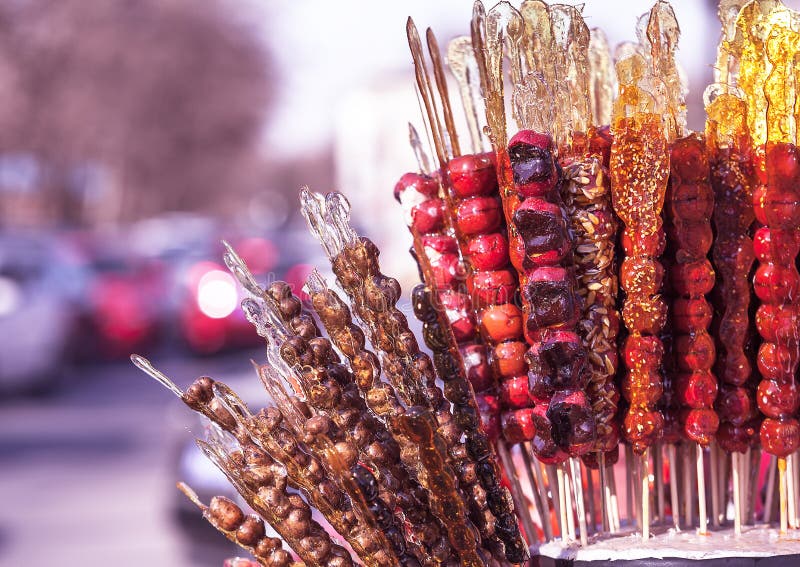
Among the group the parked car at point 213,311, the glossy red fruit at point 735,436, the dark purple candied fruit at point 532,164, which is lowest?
the glossy red fruit at point 735,436

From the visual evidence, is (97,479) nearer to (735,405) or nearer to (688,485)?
(688,485)

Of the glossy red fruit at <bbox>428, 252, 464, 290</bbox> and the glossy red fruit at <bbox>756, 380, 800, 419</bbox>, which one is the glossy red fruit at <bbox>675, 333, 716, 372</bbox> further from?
the glossy red fruit at <bbox>428, 252, 464, 290</bbox>

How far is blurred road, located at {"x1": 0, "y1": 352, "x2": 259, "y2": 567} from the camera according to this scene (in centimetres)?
515

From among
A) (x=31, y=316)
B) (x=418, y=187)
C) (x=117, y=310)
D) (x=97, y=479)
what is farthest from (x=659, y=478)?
(x=117, y=310)

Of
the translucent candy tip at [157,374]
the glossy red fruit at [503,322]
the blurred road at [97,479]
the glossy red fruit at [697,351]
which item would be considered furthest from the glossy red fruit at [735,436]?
the blurred road at [97,479]

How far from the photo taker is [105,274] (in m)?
11.7

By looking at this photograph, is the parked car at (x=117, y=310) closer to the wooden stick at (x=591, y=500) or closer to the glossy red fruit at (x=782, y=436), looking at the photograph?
the wooden stick at (x=591, y=500)

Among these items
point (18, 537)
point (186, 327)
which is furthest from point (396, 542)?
point (186, 327)

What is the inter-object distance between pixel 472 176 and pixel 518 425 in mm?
340

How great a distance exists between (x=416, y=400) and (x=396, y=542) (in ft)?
0.60

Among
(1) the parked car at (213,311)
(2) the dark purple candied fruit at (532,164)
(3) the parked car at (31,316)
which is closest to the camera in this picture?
(2) the dark purple candied fruit at (532,164)

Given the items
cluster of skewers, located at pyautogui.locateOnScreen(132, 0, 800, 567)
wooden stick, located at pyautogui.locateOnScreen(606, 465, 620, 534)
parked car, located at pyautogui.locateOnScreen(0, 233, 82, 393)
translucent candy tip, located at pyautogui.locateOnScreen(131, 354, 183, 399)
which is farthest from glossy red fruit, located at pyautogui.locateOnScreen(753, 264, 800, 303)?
parked car, located at pyautogui.locateOnScreen(0, 233, 82, 393)

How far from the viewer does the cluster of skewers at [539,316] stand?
1.17 meters

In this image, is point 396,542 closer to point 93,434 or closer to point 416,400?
point 416,400
